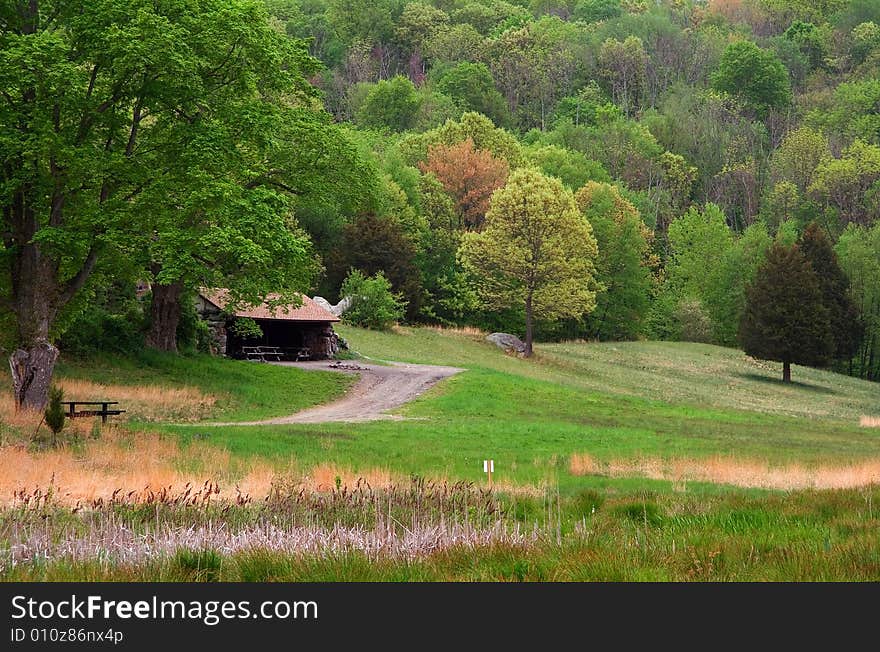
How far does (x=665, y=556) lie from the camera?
8.48 m

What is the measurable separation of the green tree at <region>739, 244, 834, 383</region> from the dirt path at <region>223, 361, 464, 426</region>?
31.0 metres

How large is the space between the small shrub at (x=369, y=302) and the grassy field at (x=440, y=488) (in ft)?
60.7

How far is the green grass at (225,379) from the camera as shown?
36.3 meters

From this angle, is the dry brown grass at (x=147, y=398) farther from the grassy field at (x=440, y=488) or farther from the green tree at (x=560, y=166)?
the green tree at (x=560, y=166)

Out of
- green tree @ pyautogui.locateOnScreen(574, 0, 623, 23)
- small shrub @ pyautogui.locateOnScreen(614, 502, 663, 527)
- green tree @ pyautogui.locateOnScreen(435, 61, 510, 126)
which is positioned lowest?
small shrub @ pyautogui.locateOnScreen(614, 502, 663, 527)

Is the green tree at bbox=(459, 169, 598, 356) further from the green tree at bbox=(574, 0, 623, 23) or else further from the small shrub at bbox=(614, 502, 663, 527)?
the green tree at bbox=(574, 0, 623, 23)

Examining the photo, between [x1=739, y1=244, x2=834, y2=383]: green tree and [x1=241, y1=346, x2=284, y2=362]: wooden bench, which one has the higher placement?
[x1=739, y1=244, x2=834, y2=383]: green tree

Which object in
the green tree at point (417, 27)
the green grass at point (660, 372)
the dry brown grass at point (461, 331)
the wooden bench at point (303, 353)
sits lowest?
the green grass at point (660, 372)

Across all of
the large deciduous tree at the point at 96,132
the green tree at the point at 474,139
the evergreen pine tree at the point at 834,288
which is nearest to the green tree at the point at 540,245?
the evergreen pine tree at the point at 834,288

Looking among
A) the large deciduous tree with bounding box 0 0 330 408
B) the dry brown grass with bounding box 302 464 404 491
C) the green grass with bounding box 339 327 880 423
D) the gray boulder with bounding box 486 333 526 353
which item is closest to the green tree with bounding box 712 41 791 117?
the green grass with bounding box 339 327 880 423

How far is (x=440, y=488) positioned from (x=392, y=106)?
11083 centimetres

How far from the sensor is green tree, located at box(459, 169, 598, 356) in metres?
67.6

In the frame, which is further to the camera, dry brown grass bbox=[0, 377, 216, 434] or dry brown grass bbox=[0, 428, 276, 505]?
dry brown grass bbox=[0, 377, 216, 434]

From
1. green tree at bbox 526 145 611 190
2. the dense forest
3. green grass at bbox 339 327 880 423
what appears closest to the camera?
the dense forest
